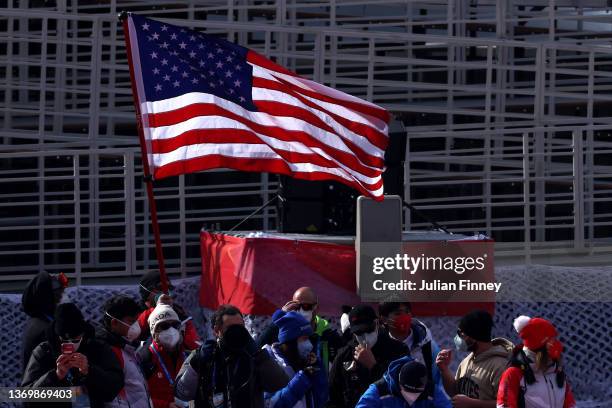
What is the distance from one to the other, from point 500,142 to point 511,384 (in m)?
8.17

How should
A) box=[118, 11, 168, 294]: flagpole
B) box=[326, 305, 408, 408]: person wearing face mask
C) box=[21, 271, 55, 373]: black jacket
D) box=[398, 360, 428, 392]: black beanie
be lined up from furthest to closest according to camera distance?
box=[118, 11, 168, 294]: flagpole, box=[21, 271, 55, 373]: black jacket, box=[326, 305, 408, 408]: person wearing face mask, box=[398, 360, 428, 392]: black beanie

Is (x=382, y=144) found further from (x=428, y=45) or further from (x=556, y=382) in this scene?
(x=428, y=45)

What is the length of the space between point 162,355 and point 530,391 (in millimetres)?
2497

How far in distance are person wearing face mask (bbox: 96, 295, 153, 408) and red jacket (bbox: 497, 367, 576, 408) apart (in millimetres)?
2135

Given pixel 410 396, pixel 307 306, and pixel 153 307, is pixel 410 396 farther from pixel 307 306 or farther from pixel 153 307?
pixel 153 307

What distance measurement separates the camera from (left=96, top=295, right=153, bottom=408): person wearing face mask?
27.2 ft

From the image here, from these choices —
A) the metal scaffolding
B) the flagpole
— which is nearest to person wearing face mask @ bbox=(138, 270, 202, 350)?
the flagpole

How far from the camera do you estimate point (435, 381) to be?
27.3 ft

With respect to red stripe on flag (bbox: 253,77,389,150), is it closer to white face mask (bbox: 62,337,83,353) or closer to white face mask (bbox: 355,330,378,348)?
white face mask (bbox: 355,330,378,348)

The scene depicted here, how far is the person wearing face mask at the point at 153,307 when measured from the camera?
974 centimetres

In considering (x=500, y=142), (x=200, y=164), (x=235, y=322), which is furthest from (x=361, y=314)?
(x=500, y=142)

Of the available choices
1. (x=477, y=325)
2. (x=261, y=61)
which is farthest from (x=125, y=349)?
(x=261, y=61)

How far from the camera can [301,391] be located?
8609 millimetres

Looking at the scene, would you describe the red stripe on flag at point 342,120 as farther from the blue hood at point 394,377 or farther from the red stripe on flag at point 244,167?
the blue hood at point 394,377
